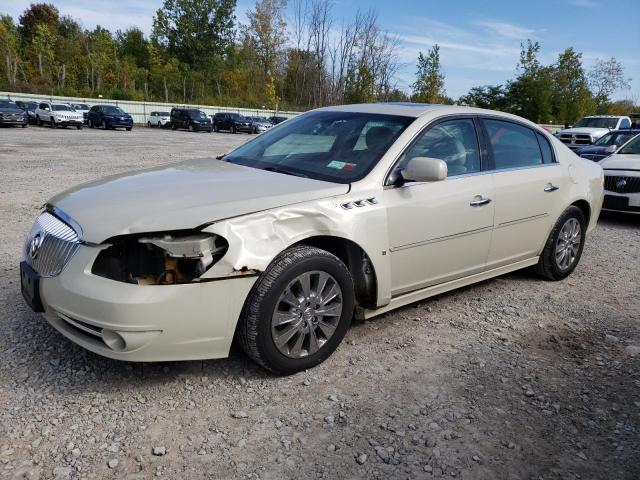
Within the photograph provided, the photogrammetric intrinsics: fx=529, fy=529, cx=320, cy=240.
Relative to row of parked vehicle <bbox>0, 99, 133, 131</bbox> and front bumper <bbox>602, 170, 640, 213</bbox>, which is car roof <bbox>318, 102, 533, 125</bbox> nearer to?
front bumper <bbox>602, 170, 640, 213</bbox>

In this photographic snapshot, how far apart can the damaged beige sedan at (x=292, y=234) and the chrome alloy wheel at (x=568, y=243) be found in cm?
42

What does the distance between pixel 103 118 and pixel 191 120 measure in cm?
643

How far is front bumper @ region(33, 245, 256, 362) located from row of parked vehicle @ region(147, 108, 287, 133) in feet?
120

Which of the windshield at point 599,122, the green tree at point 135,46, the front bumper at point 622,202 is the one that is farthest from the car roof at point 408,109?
the green tree at point 135,46

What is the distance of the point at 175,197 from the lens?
294cm

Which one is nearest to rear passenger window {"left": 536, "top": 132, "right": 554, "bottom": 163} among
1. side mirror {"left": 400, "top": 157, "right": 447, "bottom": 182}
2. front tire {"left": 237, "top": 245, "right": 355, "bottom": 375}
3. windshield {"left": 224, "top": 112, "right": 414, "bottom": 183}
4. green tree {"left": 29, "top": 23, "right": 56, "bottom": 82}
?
windshield {"left": 224, "top": 112, "right": 414, "bottom": 183}

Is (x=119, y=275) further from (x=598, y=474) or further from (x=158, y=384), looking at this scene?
(x=598, y=474)

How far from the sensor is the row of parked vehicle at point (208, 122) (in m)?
38.1

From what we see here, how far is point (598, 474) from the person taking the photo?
239 centimetres

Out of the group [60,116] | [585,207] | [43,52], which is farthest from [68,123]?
[585,207]

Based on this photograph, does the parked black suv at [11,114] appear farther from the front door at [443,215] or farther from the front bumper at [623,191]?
the front door at [443,215]

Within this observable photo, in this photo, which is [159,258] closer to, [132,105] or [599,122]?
[599,122]

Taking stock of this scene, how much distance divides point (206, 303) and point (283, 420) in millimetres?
715

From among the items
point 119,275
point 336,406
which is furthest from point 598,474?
point 119,275
